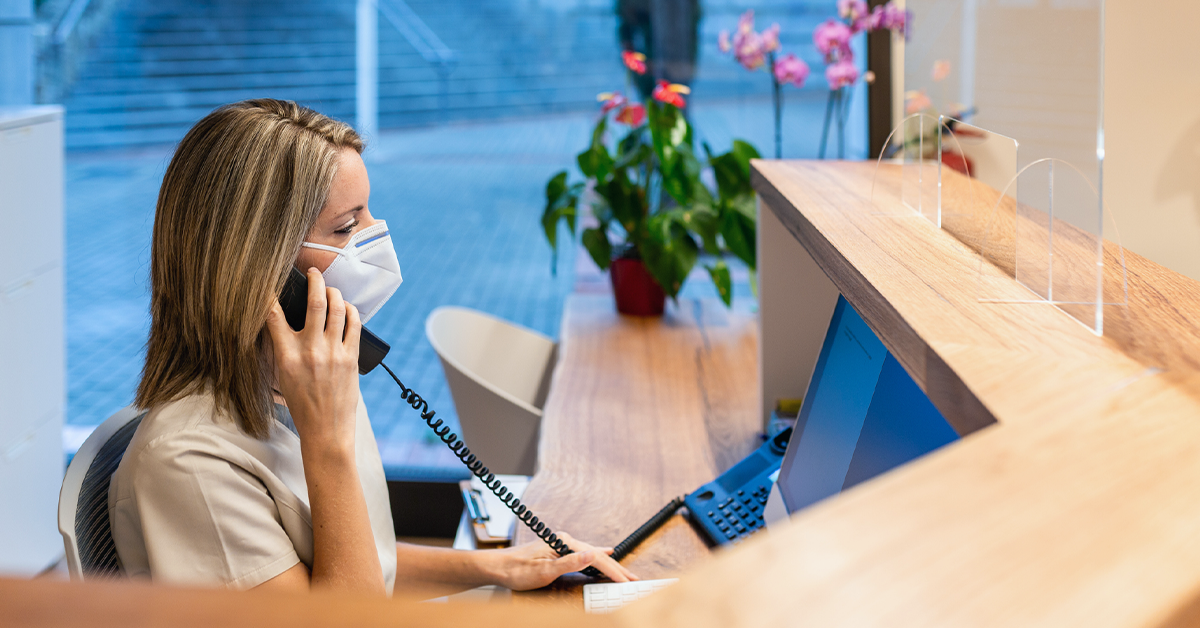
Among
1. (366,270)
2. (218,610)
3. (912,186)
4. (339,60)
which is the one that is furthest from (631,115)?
(218,610)

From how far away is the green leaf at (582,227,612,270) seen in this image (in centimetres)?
265

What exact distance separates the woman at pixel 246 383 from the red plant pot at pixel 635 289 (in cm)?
151

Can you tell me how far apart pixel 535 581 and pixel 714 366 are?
109 cm

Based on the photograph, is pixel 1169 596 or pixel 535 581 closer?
pixel 1169 596

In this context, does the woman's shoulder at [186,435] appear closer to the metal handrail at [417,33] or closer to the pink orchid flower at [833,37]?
the pink orchid flower at [833,37]

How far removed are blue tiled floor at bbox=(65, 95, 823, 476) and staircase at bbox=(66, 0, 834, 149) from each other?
117 mm

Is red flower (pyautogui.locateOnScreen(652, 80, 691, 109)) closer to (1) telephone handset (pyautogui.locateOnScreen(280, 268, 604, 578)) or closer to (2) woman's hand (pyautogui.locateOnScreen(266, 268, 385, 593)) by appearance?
(1) telephone handset (pyautogui.locateOnScreen(280, 268, 604, 578))

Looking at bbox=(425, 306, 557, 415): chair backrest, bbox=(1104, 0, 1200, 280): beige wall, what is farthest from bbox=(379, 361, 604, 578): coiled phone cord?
bbox=(1104, 0, 1200, 280): beige wall

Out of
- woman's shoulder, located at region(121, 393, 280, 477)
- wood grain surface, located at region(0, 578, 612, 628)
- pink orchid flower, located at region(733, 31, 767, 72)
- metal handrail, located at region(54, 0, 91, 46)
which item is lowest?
woman's shoulder, located at region(121, 393, 280, 477)

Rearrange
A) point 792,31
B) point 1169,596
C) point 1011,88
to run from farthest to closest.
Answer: point 792,31 < point 1011,88 < point 1169,596

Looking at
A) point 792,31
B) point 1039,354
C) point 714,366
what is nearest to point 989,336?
point 1039,354

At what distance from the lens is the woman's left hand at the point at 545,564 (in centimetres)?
128

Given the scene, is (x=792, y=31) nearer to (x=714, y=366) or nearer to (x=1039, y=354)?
(x=714, y=366)

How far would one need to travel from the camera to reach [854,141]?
3111mm
